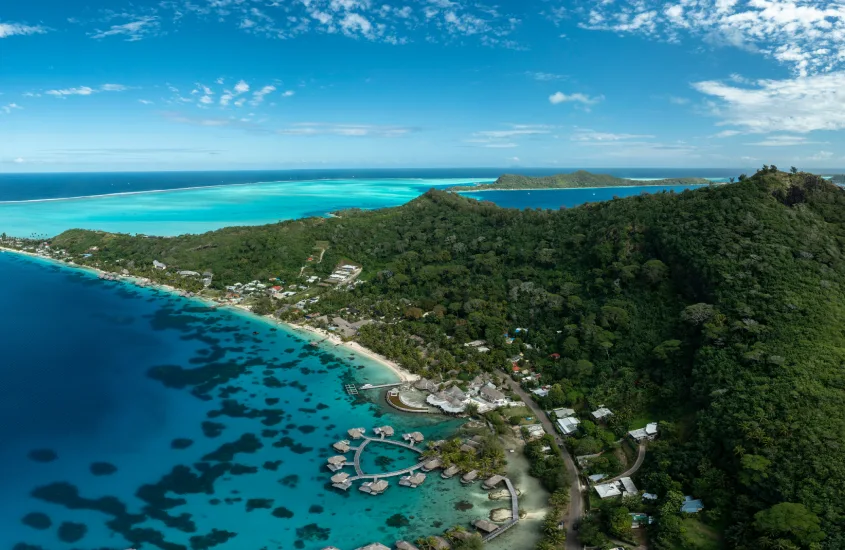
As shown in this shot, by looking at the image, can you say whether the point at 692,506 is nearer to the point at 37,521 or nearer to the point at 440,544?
the point at 440,544

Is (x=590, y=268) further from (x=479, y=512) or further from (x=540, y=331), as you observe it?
(x=479, y=512)

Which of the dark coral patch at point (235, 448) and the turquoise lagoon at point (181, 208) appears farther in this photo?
the turquoise lagoon at point (181, 208)

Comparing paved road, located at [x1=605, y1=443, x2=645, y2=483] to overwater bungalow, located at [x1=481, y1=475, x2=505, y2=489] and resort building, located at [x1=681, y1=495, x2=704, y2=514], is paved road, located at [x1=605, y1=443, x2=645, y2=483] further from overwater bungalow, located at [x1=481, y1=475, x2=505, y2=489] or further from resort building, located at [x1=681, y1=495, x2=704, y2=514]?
overwater bungalow, located at [x1=481, y1=475, x2=505, y2=489]

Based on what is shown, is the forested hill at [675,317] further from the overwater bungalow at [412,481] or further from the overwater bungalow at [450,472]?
the overwater bungalow at [412,481]

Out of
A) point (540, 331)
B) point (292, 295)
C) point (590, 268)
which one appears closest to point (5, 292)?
point (292, 295)

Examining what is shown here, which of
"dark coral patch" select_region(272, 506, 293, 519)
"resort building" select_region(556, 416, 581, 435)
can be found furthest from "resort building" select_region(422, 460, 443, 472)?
"resort building" select_region(556, 416, 581, 435)

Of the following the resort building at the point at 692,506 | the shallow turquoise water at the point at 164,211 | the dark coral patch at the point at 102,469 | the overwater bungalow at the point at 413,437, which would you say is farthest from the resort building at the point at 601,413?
the shallow turquoise water at the point at 164,211
